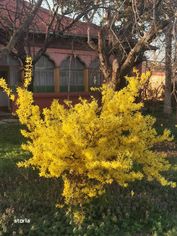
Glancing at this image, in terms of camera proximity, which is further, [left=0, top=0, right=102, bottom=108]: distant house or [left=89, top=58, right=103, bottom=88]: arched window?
[left=89, top=58, right=103, bottom=88]: arched window

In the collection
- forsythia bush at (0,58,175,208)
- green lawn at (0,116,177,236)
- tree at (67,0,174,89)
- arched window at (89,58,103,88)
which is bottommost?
green lawn at (0,116,177,236)

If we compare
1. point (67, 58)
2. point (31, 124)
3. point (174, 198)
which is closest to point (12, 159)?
point (31, 124)

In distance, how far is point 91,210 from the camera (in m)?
6.26

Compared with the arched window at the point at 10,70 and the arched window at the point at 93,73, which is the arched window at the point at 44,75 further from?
the arched window at the point at 93,73

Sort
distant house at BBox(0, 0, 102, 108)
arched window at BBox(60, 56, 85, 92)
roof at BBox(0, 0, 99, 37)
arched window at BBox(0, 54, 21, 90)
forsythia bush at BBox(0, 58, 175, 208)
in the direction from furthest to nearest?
arched window at BBox(60, 56, 85, 92) → distant house at BBox(0, 0, 102, 108) → arched window at BBox(0, 54, 21, 90) → roof at BBox(0, 0, 99, 37) → forsythia bush at BBox(0, 58, 175, 208)

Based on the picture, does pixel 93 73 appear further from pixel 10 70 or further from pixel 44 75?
pixel 10 70

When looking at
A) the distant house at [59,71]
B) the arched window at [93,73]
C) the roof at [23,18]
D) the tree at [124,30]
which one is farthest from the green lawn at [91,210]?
the arched window at [93,73]

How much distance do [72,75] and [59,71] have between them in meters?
0.97

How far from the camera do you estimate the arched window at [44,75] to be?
70.5ft

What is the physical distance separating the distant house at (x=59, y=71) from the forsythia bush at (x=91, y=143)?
13132 millimetres

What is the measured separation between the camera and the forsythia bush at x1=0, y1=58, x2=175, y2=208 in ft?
19.1

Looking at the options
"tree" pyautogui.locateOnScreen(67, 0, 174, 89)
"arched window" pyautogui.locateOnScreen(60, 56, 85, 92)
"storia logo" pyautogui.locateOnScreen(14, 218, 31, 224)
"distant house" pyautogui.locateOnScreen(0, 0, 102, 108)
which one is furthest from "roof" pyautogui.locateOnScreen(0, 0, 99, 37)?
"storia logo" pyautogui.locateOnScreen(14, 218, 31, 224)

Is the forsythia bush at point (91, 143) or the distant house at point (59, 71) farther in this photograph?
the distant house at point (59, 71)

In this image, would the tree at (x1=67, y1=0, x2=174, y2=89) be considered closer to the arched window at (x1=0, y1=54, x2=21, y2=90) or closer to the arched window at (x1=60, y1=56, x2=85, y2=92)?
the arched window at (x1=0, y1=54, x2=21, y2=90)
